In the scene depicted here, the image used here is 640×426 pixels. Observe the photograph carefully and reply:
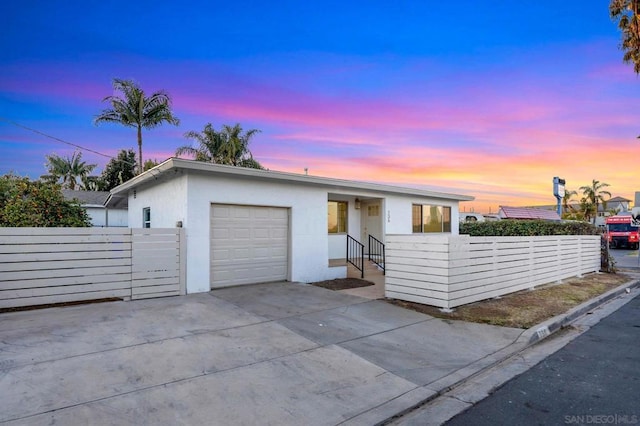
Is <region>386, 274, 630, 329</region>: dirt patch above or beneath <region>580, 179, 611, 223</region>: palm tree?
beneath

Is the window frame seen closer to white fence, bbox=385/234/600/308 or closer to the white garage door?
the white garage door

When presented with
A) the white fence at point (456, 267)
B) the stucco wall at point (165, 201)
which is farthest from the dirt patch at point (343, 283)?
the stucco wall at point (165, 201)

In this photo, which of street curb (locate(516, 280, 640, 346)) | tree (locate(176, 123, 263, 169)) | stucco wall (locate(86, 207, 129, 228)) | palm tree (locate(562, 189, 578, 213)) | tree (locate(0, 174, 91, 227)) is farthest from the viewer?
palm tree (locate(562, 189, 578, 213))

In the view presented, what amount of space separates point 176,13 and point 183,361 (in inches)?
418

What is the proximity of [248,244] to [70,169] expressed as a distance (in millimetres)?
39825

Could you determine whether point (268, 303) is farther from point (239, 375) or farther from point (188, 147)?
point (188, 147)

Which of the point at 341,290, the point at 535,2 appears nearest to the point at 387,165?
the point at 535,2

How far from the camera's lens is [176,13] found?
1097 centimetres

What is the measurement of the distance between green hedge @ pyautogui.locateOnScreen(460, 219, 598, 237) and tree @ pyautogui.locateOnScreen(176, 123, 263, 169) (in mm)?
17880

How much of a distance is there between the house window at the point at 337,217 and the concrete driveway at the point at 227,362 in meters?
6.79

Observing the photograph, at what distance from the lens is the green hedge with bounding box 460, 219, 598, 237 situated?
15758 mm

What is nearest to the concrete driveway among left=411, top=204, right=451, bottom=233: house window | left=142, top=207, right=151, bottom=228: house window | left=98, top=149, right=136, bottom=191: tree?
left=142, top=207, right=151, bottom=228: house window

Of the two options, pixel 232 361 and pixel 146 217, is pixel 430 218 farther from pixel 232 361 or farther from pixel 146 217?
pixel 232 361

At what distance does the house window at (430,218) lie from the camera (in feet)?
51.2
